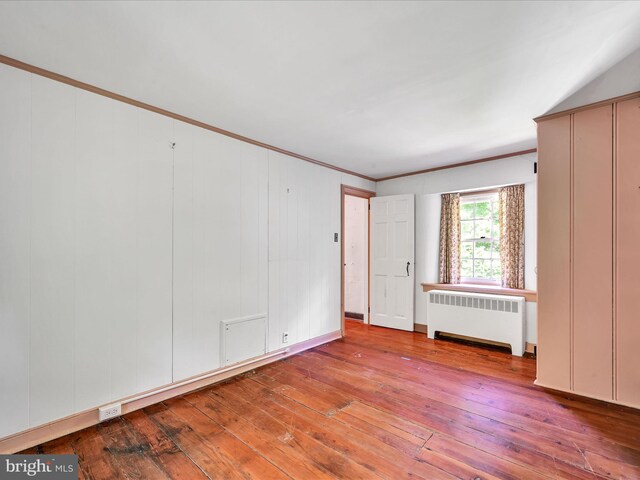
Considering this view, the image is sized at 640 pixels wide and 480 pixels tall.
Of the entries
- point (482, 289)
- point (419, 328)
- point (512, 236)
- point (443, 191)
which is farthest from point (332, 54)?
point (419, 328)

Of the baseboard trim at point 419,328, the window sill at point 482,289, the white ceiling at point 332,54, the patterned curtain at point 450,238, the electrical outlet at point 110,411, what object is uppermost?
the white ceiling at point 332,54

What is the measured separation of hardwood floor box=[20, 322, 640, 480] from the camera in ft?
5.99

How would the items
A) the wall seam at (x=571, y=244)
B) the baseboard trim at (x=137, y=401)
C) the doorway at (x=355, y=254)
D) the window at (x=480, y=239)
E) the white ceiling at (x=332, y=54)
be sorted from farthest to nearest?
1. the doorway at (x=355, y=254)
2. the window at (x=480, y=239)
3. the wall seam at (x=571, y=244)
4. the baseboard trim at (x=137, y=401)
5. the white ceiling at (x=332, y=54)

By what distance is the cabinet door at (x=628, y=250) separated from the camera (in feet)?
8.07

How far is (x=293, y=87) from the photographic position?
2.35 m

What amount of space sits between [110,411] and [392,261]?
400 cm

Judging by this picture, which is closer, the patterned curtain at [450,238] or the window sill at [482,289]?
the window sill at [482,289]

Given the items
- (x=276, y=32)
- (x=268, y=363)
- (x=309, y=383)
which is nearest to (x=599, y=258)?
(x=309, y=383)

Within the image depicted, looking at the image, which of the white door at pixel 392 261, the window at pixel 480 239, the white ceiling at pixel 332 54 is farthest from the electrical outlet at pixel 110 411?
the window at pixel 480 239

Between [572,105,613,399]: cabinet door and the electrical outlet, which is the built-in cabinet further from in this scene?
the electrical outlet

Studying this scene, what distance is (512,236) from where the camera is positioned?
407 centimetres

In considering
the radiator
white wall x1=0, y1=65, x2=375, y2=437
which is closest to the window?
the radiator

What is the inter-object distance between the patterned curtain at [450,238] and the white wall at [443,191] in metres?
0.09

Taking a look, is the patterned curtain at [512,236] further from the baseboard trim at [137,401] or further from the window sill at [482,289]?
the baseboard trim at [137,401]
